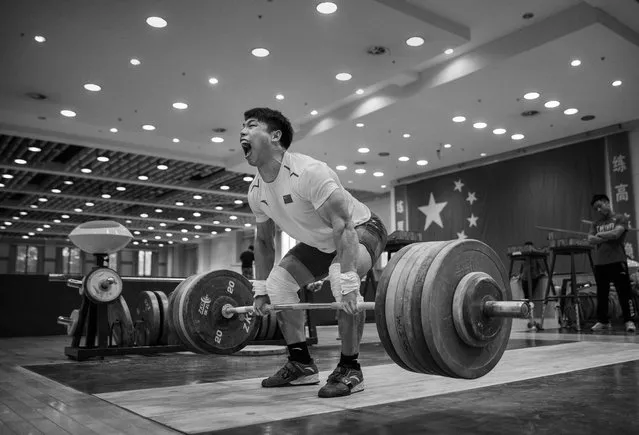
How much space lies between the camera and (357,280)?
6.53 feet

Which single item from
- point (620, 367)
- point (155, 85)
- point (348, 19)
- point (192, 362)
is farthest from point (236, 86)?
point (620, 367)

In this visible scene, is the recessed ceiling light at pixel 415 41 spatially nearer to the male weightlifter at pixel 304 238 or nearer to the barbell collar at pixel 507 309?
the male weightlifter at pixel 304 238

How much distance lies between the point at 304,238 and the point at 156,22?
412 centimetres

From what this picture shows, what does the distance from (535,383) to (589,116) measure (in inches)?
282

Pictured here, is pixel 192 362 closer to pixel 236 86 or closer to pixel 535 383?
pixel 535 383

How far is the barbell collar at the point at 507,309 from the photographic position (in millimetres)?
1531

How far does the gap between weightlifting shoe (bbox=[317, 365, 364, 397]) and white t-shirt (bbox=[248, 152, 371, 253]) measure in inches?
20.2

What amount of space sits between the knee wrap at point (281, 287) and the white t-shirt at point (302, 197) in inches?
6.7

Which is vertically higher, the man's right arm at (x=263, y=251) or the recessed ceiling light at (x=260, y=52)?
the recessed ceiling light at (x=260, y=52)

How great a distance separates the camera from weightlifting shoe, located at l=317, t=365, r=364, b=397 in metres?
2.02

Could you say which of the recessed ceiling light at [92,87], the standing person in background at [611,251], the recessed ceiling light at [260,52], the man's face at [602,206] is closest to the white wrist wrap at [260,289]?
the standing person in background at [611,251]

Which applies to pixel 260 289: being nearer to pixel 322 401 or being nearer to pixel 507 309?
pixel 322 401

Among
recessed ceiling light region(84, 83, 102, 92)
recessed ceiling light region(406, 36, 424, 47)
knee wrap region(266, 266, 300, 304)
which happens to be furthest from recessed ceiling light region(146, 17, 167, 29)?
knee wrap region(266, 266, 300, 304)

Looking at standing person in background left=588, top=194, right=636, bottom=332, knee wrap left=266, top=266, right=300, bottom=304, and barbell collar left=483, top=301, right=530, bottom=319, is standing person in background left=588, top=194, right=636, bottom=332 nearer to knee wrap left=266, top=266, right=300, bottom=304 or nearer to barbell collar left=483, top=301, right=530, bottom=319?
knee wrap left=266, top=266, right=300, bottom=304
